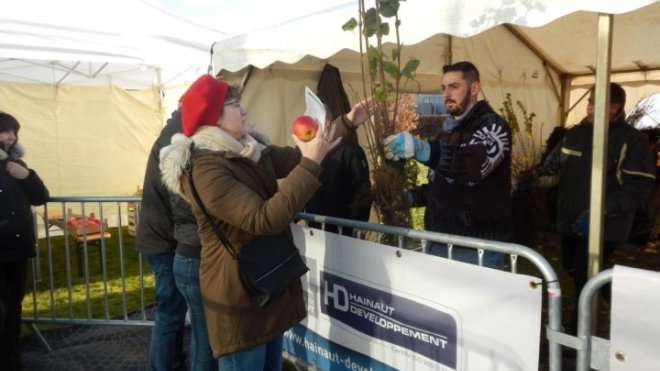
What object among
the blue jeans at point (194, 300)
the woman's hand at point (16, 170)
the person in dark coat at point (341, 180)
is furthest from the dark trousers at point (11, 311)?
the person in dark coat at point (341, 180)

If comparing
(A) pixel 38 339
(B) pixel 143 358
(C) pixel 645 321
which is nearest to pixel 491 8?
(C) pixel 645 321

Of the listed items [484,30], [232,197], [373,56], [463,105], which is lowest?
[232,197]

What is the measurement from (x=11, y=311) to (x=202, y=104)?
2.37 meters

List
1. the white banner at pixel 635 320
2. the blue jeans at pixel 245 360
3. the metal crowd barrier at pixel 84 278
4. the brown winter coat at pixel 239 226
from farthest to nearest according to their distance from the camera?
the metal crowd barrier at pixel 84 278, the blue jeans at pixel 245 360, the brown winter coat at pixel 239 226, the white banner at pixel 635 320

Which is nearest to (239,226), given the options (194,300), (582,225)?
(194,300)

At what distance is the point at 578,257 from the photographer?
341 centimetres

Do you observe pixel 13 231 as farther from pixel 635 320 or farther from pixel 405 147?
pixel 635 320

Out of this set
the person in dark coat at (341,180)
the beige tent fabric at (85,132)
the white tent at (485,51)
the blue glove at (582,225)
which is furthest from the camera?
the beige tent fabric at (85,132)

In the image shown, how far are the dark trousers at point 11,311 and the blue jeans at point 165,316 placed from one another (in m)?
1.01

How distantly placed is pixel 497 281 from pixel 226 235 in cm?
103

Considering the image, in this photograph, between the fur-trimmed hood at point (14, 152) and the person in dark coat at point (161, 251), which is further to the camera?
the fur-trimmed hood at point (14, 152)

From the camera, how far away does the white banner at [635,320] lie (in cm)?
141

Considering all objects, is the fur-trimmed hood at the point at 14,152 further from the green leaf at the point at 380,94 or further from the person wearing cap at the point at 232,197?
the green leaf at the point at 380,94

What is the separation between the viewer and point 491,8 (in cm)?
240
